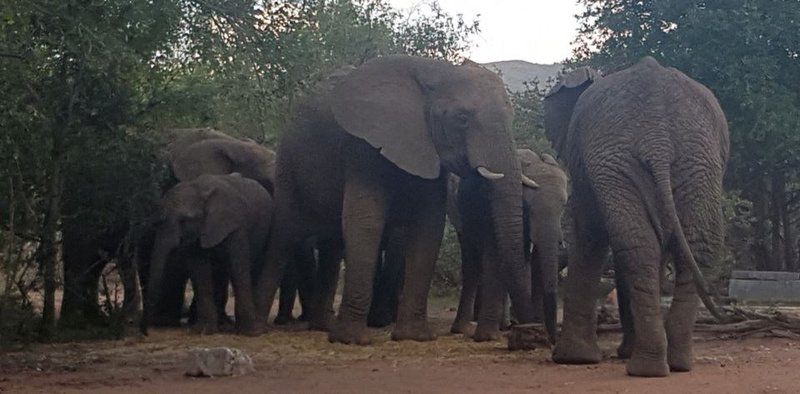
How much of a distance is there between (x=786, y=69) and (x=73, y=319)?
12833mm

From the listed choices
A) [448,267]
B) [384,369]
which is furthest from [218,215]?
[448,267]

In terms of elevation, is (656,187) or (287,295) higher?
(656,187)

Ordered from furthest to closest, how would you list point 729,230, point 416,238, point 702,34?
point 729,230 → point 702,34 → point 416,238

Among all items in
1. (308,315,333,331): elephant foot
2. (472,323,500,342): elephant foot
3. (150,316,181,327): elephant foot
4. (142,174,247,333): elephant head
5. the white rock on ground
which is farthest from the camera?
(150,316,181,327): elephant foot

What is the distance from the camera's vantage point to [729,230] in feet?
77.2

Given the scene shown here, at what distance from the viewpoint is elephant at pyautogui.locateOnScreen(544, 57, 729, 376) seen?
9.34 meters

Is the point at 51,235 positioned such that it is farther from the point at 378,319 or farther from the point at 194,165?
the point at 378,319

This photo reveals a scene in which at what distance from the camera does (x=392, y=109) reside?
44.4 ft

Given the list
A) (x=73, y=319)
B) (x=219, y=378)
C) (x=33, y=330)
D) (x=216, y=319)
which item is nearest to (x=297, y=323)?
(x=216, y=319)

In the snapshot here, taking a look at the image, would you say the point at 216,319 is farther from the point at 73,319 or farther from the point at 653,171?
the point at 653,171

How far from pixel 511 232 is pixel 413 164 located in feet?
4.39

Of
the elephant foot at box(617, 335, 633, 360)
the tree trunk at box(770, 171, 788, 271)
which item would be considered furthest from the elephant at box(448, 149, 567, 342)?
the tree trunk at box(770, 171, 788, 271)

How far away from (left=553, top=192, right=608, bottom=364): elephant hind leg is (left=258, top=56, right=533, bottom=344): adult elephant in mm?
1498

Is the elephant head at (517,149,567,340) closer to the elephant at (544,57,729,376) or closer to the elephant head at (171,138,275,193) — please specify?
the elephant at (544,57,729,376)
